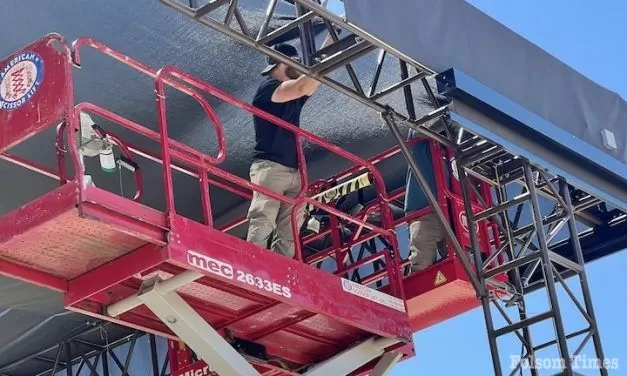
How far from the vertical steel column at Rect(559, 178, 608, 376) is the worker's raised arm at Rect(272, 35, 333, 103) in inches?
109

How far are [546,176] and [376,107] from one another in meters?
2.10

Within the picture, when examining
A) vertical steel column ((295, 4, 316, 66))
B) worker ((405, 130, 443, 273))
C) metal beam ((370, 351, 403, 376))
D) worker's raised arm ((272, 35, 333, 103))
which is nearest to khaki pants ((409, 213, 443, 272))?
worker ((405, 130, 443, 273))

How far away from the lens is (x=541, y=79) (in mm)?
11852

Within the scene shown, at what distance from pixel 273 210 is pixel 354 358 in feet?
4.95

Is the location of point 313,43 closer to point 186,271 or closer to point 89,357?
point 186,271

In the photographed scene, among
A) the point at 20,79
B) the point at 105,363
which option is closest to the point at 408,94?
the point at 20,79

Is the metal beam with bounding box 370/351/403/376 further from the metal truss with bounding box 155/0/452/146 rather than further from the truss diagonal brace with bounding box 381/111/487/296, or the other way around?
the metal truss with bounding box 155/0/452/146

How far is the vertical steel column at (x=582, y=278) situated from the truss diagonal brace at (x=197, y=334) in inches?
131

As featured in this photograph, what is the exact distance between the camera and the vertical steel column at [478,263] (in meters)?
11.1

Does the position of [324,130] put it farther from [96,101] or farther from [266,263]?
[266,263]

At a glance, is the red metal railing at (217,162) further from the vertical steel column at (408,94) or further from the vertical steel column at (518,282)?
the vertical steel column at (408,94)

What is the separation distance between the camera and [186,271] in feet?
31.9

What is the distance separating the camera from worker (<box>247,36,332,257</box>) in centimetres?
1103

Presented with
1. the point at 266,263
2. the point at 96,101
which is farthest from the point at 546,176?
the point at 96,101
